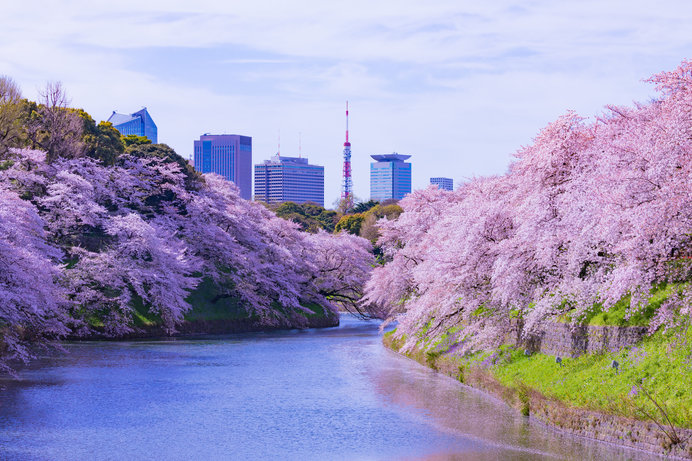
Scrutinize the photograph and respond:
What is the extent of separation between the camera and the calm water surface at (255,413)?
1919cm

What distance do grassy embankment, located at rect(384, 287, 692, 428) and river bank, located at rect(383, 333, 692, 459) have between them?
7 cm

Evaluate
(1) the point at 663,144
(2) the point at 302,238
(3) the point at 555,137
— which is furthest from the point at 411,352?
(2) the point at 302,238

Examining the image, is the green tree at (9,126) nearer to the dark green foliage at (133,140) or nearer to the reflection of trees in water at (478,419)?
the dark green foliage at (133,140)

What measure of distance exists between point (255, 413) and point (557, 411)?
9590mm

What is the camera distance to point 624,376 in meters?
19.9

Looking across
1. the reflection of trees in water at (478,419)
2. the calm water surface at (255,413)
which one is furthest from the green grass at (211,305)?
the reflection of trees in water at (478,419)

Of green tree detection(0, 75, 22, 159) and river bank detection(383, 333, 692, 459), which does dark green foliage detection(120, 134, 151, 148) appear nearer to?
A: green tree detection(0, 75, 22, 159)

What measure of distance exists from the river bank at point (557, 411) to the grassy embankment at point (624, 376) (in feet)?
0.24

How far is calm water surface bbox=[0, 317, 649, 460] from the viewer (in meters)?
19.2

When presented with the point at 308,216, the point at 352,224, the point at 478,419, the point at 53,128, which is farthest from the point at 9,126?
the point at 308,216

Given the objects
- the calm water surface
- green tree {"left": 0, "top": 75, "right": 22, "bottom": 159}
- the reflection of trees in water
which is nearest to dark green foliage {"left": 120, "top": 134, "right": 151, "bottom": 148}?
green tree {"left": 0, "top": 75, "right": 22, "bottom": 159}

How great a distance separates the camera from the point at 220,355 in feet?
130

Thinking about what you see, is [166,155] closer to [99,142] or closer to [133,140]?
[99,142]

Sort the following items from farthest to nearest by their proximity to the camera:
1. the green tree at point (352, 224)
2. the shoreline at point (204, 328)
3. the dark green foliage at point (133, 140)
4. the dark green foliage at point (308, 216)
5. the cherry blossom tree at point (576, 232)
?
the dark green foliage at point (308, 216)
the green tree at point (352, 224)
the dark green foliage at point (133, 140)
the shoreline at point (204, 328)
the cherry blossom tree at point (576, 232)
